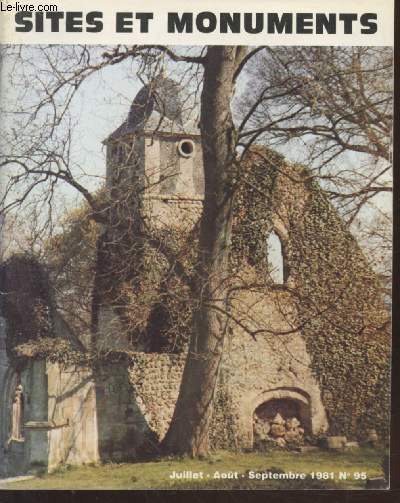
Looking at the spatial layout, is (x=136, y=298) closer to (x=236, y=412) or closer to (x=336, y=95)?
(x=236, y=412)

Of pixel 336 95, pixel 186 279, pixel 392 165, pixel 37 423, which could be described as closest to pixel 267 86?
pixel 336 95

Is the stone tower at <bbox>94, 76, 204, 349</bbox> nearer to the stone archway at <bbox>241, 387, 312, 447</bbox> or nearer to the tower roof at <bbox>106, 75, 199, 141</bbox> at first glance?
the tower roof at <bbox>106, 75, 199, 141</bbox>

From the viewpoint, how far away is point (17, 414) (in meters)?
12.5

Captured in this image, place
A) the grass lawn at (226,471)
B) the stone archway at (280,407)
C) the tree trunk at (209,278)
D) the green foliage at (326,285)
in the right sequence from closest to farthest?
the grass lawn at (226,471) < the tree trunk at (209,278) < the green foliage at (326,285) < the stone archway at (280,407)

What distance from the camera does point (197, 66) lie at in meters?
12.1

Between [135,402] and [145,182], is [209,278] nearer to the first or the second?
[145,182]

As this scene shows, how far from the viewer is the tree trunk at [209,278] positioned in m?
12.2

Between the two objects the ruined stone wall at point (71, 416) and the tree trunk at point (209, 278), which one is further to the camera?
the tree trunk at point (209, 278)

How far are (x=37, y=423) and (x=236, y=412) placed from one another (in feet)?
8.57

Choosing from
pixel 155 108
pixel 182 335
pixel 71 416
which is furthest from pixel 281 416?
pixel 155 108

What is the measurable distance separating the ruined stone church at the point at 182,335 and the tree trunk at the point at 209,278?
142mm

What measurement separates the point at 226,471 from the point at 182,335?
6.16ft

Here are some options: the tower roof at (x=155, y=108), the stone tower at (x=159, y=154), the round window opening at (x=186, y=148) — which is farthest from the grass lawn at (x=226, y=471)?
the tower roof at (x=155, y=108)

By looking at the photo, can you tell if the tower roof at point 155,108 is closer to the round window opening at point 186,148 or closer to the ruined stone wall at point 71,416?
the round window opening at point 186,148
